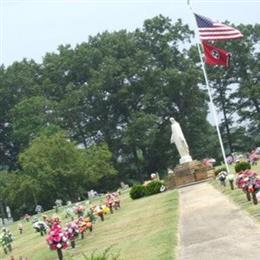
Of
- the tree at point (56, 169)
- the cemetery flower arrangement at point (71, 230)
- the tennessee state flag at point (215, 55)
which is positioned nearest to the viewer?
the cemetery flower arrangement at point (71, 230)

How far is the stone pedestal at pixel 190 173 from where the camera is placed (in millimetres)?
31000

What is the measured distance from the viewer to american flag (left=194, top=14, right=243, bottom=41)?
23.8 metres

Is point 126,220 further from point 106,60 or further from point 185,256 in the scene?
point 106,60

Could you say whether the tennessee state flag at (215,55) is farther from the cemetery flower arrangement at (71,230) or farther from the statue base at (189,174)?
the cemetery flower arrangement at (71,230)

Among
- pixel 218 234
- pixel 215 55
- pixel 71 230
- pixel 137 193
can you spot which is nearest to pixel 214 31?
pixel 215 55

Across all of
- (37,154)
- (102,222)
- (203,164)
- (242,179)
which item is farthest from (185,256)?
(37,154)

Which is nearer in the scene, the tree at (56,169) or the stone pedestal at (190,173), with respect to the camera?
the stone pedestal at (190,173)

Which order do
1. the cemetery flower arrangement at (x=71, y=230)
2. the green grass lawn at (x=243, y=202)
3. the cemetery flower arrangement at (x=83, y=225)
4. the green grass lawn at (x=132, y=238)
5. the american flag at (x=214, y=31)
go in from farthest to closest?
1. the american flag at (x=214, y=31)
2. the cemetery flower arrangement at (x=83, y=225)
3. the cemetery flower arrangement at (x=71, y=230)
4. the green grass lawn at (x=243, y=202)
5. the green grass lawn at (x=132, y=238)

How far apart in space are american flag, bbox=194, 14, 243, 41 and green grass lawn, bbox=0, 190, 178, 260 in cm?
727

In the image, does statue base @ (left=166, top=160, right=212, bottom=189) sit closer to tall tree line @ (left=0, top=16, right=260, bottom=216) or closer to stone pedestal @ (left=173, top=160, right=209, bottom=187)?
stone pedestal @ (left=173, top=160, right=209, bottom=187)

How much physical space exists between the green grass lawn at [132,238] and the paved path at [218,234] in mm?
292

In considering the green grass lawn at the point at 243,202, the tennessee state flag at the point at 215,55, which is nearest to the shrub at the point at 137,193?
the tennessee state flag at the point at 215,55

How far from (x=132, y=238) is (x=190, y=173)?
17006 mm

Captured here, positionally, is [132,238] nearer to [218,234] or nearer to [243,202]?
[243,202]
